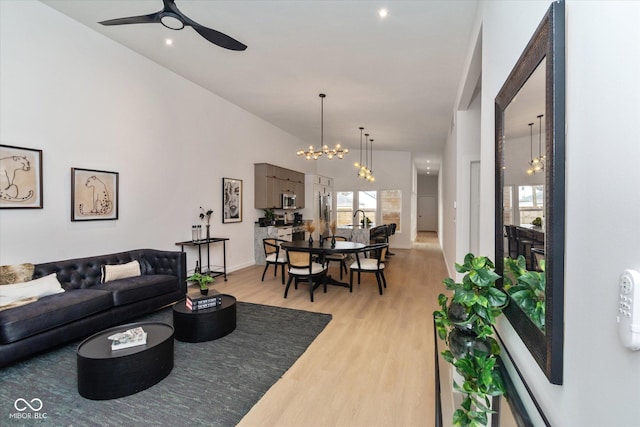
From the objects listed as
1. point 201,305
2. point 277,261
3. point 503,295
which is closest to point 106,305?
point 201,305

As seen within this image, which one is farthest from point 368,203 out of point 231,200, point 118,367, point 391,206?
point 118,367

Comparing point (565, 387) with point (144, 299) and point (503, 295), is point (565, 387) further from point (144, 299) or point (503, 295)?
point (144, 299)

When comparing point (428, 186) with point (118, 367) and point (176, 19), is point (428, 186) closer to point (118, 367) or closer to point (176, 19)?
point (176, 19)

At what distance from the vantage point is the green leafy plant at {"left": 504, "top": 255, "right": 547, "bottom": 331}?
1.07 metres

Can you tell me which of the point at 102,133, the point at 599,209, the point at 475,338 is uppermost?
the point at 102,133

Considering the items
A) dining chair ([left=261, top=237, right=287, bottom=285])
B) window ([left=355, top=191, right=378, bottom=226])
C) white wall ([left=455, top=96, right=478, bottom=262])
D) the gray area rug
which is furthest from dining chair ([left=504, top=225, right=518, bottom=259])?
window ([left=355, top=191, right=378, bottom=226])

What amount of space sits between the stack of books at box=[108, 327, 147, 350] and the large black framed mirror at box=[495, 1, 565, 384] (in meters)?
2.60

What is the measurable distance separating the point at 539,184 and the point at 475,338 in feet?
2.39

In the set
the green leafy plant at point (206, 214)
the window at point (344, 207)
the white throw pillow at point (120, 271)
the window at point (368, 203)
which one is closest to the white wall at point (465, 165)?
the green leafy plant at point (206, 214)

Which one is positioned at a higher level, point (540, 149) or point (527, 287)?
point (540, 149)

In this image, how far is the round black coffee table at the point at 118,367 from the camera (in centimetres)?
224

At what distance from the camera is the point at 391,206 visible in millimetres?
10508

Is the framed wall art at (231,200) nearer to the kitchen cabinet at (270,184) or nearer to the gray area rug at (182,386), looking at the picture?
the kitchen cabinet at (270,184)

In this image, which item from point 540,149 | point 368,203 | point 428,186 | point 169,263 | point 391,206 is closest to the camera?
point 540,149
